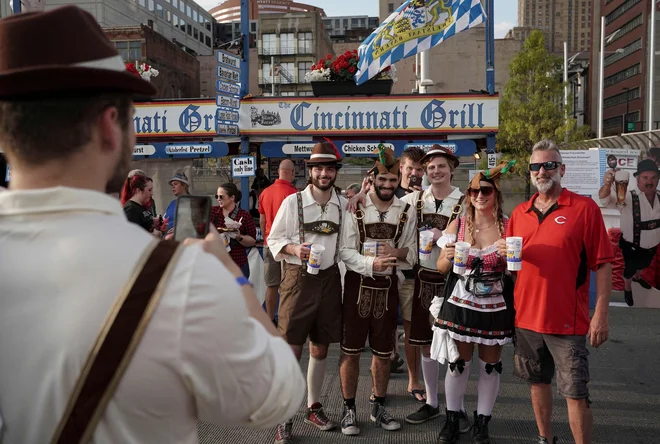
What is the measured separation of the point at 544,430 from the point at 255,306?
3.42 metres

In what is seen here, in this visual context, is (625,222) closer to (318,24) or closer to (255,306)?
(255,306)

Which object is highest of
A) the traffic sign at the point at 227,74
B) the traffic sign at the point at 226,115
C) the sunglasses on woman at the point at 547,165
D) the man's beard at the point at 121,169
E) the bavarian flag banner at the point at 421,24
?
the bavarian flag banner at the point at 421,24

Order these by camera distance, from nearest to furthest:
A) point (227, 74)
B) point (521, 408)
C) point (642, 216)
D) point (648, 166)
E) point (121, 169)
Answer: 1. point (121, 169)
2. point (521, 408)
3. point (642, 216)
4. point (648, 166)
5. point (227, 74)

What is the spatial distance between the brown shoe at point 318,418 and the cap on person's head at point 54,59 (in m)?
3.90

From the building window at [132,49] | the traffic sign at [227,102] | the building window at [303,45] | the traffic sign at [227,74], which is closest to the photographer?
the traffic sign at [227,74]

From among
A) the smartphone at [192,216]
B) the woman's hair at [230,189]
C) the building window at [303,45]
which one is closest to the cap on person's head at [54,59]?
the smartphone at [192,216]

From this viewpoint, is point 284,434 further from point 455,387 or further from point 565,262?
point 565,262

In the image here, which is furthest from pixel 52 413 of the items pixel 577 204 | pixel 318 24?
pixel 318 24

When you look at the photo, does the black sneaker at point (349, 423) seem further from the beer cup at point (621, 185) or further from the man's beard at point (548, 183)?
the beer cup at point (621, 185)

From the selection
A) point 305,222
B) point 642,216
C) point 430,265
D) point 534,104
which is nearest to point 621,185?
point 642,216

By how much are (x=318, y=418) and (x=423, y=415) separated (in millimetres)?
850

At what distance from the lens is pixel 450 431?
4367 mm

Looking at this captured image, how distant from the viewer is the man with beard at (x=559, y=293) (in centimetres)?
380

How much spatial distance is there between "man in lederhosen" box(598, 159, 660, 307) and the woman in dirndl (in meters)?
4.36
